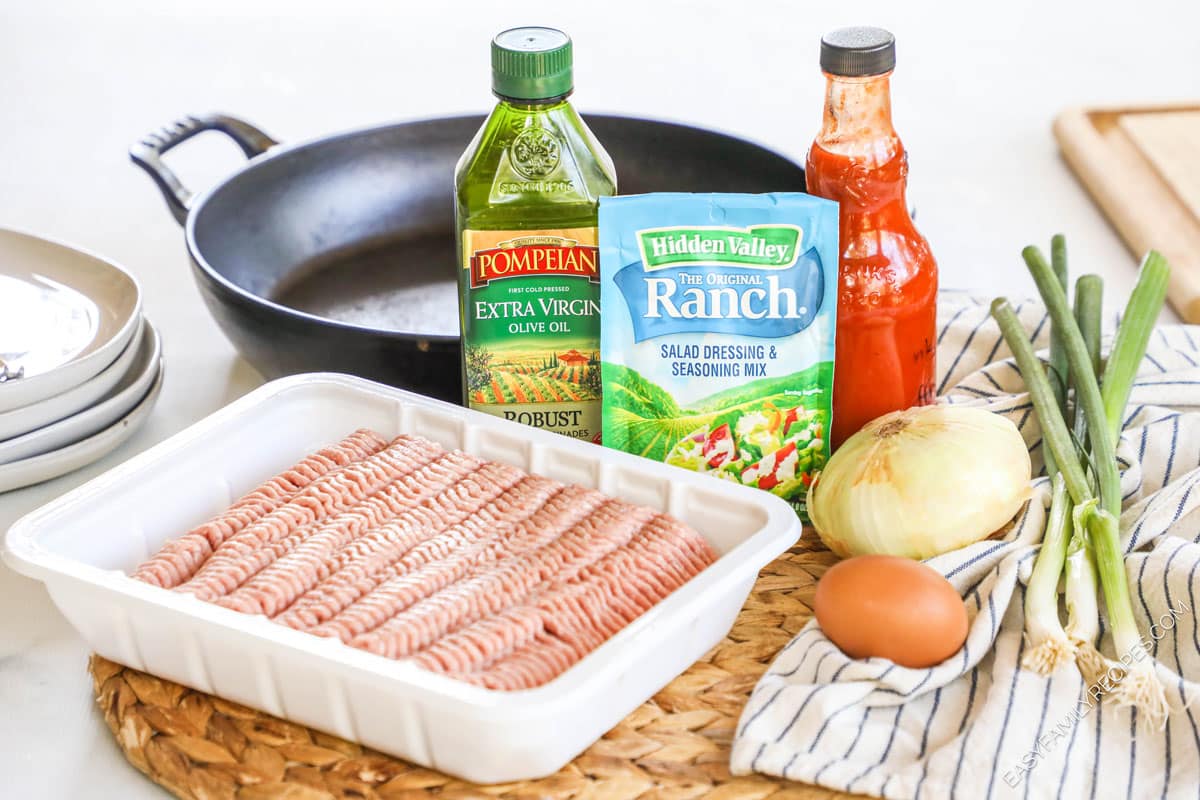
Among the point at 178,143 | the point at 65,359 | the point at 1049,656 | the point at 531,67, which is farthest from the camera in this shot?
the point at 178,143

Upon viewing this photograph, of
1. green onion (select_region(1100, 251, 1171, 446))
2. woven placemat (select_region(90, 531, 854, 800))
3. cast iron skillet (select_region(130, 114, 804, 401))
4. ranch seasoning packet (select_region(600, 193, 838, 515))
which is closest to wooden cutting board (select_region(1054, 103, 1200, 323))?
green onion (select_region(1100, 251, 1171, 446))

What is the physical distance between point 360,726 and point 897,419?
1.63 feet

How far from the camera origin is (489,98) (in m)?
2.35

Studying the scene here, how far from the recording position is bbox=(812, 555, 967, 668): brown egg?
102cm

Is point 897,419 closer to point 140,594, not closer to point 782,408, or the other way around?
point 782,408

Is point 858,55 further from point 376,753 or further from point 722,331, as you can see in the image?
point 376,753

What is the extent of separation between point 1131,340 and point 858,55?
1.26 ft

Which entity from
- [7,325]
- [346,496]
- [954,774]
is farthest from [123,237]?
[954,774]

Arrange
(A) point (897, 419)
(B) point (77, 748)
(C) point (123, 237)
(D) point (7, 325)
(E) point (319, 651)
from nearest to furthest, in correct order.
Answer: (E) point (319, 651)
(B) point (77, 748)
(A) point (897, 419)
(D) point (7, 325)
(C) point (123, 237)

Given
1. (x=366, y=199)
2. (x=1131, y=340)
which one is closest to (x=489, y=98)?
(x=366, y=199)

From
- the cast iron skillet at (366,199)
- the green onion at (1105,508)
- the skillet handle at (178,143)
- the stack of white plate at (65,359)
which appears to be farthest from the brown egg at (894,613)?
the skillet handle at (178,143)

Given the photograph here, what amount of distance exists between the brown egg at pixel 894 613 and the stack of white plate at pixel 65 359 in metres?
0.72

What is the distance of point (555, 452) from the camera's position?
3.88 feet

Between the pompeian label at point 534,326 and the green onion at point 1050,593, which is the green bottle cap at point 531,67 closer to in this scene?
the pompeian label at point 534,326
